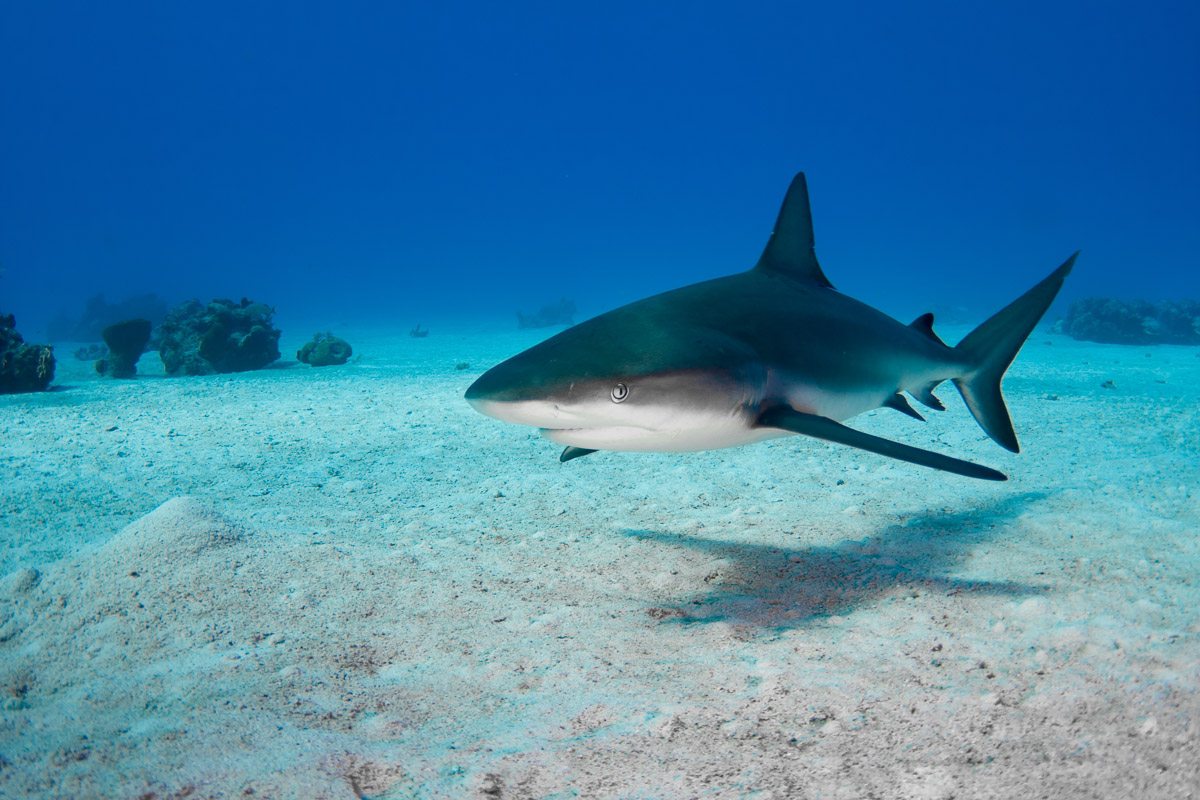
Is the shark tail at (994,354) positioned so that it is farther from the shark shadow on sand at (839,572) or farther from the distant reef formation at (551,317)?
the distant reef formation at (551,317)

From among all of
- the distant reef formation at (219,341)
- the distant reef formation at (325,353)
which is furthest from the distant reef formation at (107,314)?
the distant reef formation at (325,353)

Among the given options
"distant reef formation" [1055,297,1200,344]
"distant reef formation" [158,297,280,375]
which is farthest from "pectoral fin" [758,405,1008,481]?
"distant reef formation" [1055,297,1200,344]

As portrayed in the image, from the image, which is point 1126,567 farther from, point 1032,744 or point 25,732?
point 25,732

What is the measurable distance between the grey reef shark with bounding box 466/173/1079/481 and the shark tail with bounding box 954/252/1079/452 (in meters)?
0.01

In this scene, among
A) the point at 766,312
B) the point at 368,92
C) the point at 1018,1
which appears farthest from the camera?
the point at 368,92

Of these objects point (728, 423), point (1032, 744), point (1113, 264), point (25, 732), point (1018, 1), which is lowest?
point (25, 732)

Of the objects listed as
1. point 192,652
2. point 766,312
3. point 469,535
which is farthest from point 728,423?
point 192,652

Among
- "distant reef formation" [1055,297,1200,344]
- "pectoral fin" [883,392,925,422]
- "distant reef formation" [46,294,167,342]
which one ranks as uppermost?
"distant reef formation" [46,294,167,342]

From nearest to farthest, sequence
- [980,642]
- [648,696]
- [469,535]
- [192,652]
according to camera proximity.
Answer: [648,696], [980,642], [192,652], [469,535]

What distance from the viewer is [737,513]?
13.9 ft

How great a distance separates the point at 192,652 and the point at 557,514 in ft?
8.00

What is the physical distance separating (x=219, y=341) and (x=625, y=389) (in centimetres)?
1395

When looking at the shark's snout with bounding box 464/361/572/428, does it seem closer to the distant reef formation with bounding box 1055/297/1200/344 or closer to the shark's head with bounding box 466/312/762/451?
the shark's head with bounding box 466/312/762/451

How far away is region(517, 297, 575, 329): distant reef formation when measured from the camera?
36225 millimetres
